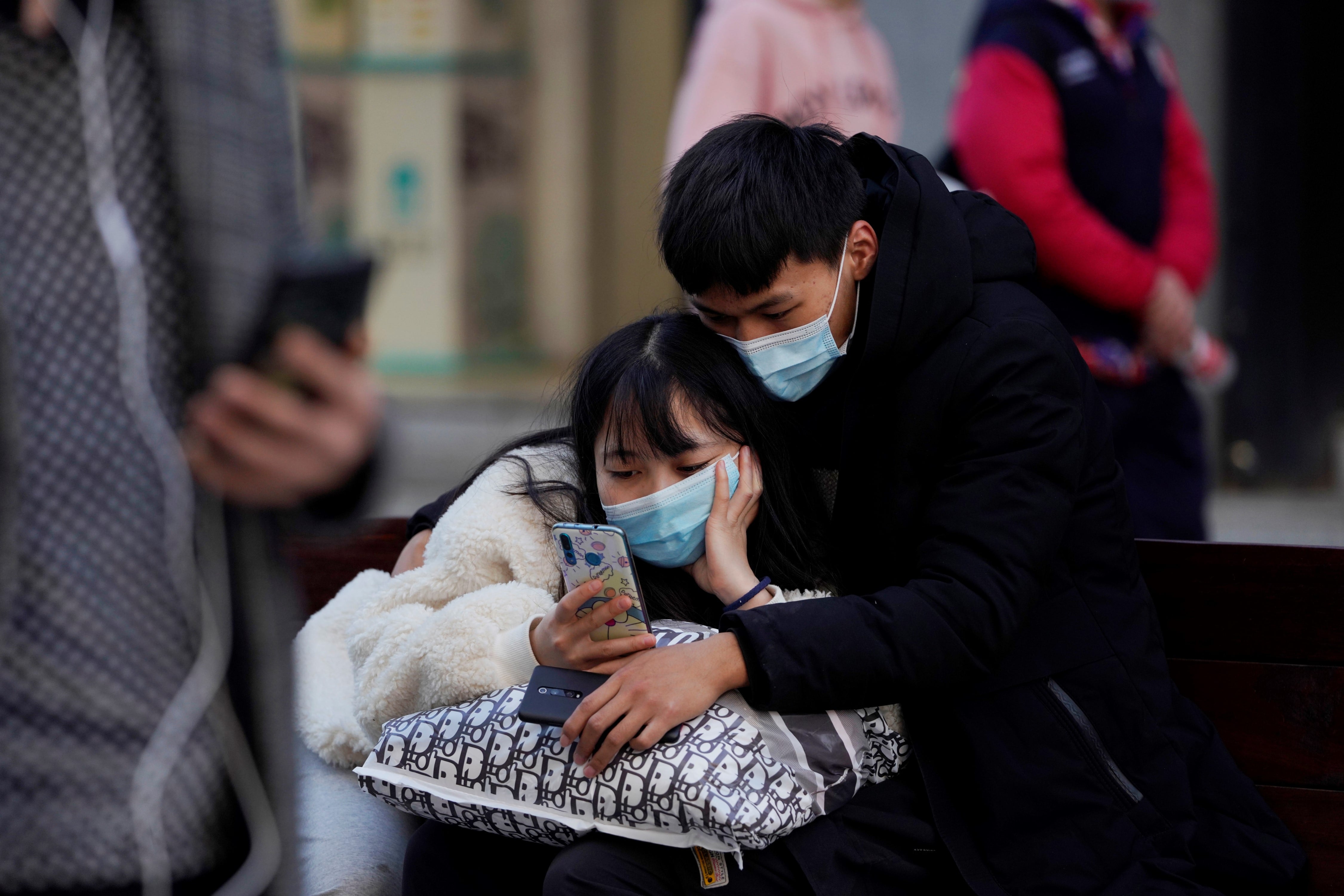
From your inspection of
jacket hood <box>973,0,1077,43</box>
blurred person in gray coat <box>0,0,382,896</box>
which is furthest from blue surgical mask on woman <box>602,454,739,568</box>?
jacket hood <box>973,0,1077,43</box>

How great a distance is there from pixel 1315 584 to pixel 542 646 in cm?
123

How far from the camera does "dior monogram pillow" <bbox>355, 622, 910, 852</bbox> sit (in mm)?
1730

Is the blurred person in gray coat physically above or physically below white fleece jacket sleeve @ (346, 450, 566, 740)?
above

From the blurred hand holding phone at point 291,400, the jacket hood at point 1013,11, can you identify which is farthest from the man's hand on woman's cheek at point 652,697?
the jacket hood at point 1013,11

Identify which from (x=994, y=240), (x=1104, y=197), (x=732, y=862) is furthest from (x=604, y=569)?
(x=1104, y=197)

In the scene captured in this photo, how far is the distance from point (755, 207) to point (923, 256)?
0.27 metres

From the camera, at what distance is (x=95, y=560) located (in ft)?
3.56

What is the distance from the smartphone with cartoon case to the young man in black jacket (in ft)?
0.21

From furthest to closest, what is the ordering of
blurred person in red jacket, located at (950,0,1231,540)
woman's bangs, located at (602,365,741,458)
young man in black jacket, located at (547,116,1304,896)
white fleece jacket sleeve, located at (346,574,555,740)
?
blurred person in red jacket, located at (950,0,1231,540)
woman's bangs, located at (602,365,741,458)
white fleece jacket sleeve, located at (346,574,555,740)
young man in black jacket, located at (547,116,1304,896)

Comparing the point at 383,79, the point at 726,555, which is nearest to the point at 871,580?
the point at 726,555

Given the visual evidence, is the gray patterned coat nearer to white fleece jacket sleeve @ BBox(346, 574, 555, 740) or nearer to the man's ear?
white fleece jacket sleeve @ BBox(346, 574, 555, 740)

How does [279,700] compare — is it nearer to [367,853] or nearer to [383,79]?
[367,853]

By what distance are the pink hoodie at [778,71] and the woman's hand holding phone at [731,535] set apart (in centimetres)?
179

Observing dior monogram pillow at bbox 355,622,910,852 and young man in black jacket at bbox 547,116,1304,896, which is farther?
young man in black jacket at bbox 547,116,1304,896
